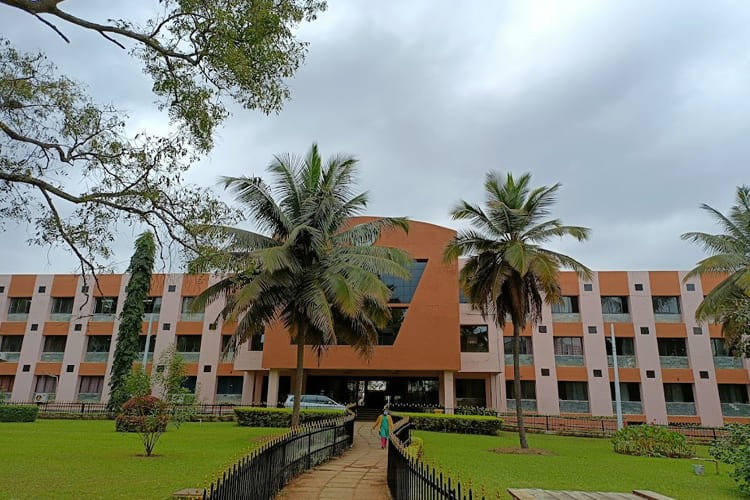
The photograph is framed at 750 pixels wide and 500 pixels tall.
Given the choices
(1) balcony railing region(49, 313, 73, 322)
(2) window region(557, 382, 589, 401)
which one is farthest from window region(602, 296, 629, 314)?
(1) balcony railing region(49, 313, 73, 322)

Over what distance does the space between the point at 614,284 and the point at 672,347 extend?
17.8 ft

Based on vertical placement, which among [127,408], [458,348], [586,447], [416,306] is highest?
[416,306]

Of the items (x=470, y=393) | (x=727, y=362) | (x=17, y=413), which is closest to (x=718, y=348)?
(x=727, y=362)

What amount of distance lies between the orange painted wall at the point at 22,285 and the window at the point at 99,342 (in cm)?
601

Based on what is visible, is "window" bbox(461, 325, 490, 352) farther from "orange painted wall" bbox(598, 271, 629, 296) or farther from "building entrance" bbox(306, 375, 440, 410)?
"orange painted wall" bbox(598, 271, 629, 296)

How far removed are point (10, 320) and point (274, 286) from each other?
105 ft

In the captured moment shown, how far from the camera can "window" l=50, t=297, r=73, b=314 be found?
128 ft

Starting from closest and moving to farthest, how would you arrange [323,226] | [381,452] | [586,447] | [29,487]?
[29,487] → [381,452] → [323,226] → [586,447]

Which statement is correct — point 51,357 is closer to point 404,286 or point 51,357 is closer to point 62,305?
point 62,305

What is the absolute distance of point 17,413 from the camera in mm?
25375

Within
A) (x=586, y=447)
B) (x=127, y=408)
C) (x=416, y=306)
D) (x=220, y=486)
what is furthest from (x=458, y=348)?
(x=220, y=486)

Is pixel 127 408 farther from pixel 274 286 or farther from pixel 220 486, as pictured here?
pixel 220 486

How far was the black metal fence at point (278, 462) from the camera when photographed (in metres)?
5.65

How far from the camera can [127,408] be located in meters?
15.1
